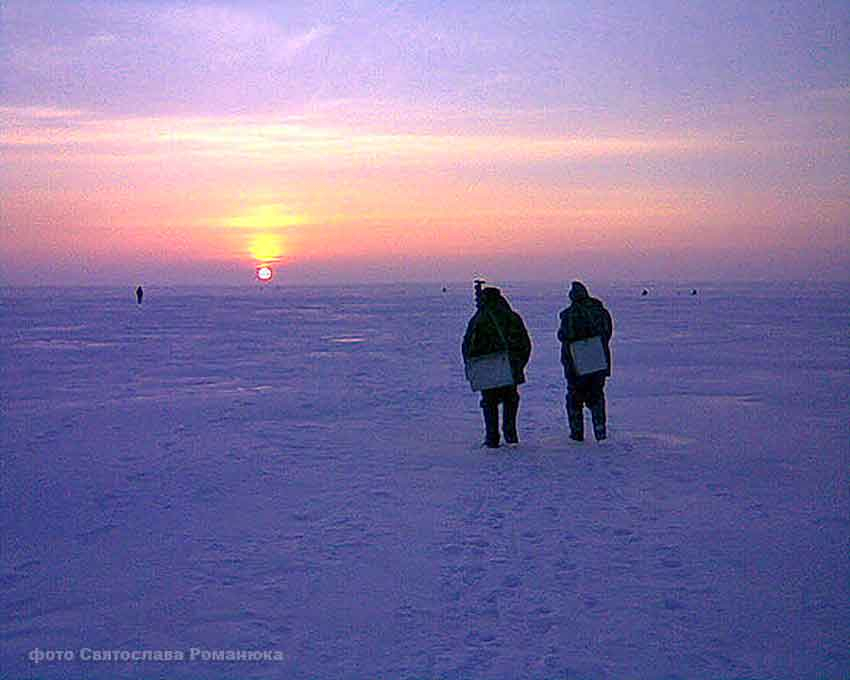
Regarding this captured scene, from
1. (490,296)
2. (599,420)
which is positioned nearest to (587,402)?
(599,420)

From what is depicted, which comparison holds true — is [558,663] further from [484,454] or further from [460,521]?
[484,454]

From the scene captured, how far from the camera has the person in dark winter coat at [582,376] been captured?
31.2ft

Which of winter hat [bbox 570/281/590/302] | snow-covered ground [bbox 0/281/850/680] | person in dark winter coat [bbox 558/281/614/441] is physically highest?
winter hat [bbox 570/281/590/302]

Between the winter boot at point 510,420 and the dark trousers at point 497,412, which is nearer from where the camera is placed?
the dark trousers at point 497,412

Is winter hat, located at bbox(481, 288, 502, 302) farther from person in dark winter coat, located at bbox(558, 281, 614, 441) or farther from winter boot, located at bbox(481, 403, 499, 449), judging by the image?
winter boot, located at bbox(481, 403, 499, 449)

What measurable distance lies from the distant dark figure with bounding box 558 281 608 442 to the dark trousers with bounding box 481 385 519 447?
671 millimetres

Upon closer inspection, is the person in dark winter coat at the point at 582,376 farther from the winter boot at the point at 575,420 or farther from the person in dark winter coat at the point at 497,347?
the person in dark winter coat at the point at 497,347

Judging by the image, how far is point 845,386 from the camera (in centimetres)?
1390

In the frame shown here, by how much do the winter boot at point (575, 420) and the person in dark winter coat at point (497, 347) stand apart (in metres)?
0.64

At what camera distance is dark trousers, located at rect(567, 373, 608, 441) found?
31.1 ft

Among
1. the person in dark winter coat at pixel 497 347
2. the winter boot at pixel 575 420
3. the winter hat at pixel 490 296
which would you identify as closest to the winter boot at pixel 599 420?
the winter boot at pixel 575 420

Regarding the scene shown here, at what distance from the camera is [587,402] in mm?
9586

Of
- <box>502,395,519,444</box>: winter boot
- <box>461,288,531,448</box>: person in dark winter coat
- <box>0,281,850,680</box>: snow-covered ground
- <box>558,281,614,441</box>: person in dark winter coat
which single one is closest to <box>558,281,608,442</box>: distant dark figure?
<box>558,281,614,441</box>: person in dark winter coat

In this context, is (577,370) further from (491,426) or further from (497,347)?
(491,426)
